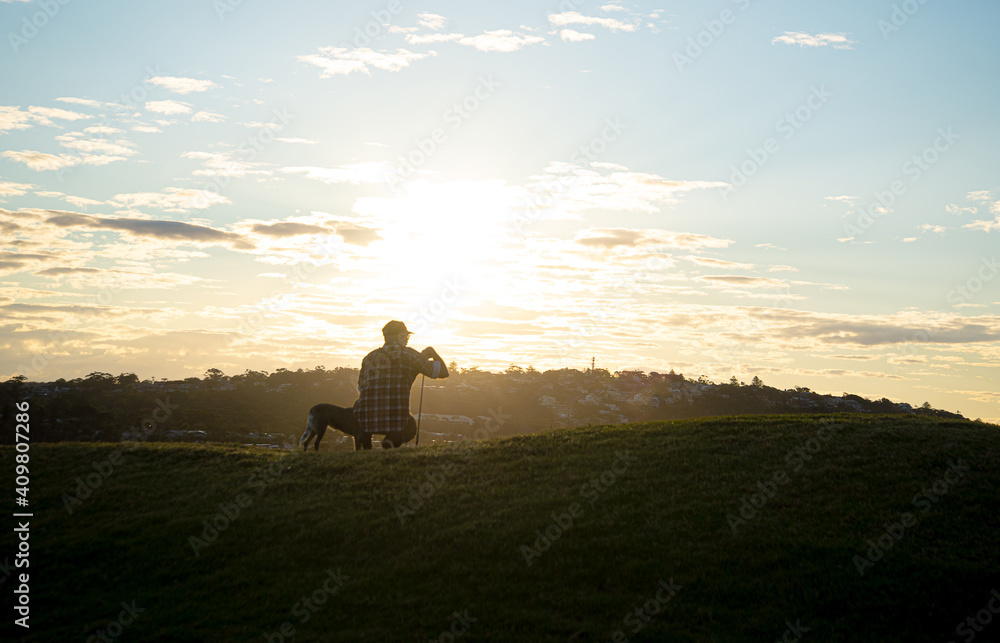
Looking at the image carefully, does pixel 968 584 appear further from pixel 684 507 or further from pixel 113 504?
pixel 113 504

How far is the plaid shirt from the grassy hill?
3.06 feet

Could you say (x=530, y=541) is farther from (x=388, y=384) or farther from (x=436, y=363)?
(x=388, y=384)

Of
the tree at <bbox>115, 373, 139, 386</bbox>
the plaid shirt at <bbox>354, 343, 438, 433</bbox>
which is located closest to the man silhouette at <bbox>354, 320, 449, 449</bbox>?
the plaid shirt at <bbox>354, 343, 438, 433</bbox>

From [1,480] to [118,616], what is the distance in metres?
7.85

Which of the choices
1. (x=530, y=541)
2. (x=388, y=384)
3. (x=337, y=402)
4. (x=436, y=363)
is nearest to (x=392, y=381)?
(x=388, y=384)

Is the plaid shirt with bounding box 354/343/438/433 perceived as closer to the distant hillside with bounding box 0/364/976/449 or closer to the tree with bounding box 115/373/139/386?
the distant hillside with bounding box 0/364/976/449

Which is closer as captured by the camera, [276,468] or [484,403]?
[276,468]

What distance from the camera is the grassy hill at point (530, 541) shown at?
914 cm

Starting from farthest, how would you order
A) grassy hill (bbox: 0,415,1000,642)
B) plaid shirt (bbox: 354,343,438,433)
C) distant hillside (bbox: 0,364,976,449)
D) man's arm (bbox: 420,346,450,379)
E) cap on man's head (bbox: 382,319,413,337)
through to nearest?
distant hillside (bbox: 0,364,976,449) < cap on man's head (bbox: 382,319,413,337) < plaid shirt (bbox: 354,343,438,433) < man's arm (bbox: 420,346,450,379) < grassy hill (bbox: 0,415,1000,642)

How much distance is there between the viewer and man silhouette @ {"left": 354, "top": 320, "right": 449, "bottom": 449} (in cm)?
1599

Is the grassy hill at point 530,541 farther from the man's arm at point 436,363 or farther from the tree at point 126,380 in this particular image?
the tree at point 126,380

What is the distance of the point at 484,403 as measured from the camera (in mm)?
89562

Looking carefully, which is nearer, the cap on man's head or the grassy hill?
the grassy hill

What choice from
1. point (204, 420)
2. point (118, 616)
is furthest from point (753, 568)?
point (204, 420)
